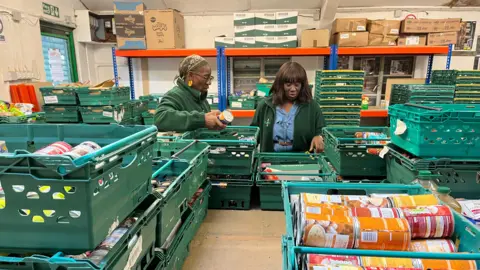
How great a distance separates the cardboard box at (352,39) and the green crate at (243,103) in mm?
1594

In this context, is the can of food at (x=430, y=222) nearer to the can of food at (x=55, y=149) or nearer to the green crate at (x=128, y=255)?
the green crate at (x=128, y=255)

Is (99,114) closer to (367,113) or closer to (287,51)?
(287,51)

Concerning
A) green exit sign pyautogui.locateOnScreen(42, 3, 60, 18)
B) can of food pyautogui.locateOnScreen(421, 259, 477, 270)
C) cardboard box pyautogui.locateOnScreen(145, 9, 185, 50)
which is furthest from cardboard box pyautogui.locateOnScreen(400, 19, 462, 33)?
green exit sign pyautogui.locateOnScreen(42, 3, 60, 18)

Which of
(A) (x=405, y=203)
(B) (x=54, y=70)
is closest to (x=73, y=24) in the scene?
(B) (x=54, y=70)

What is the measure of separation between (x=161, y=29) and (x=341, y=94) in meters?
2.96

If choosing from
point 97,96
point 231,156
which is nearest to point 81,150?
point 231,156

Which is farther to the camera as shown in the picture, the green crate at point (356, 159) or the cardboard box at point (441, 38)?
the cardboard box at point (441, 38)

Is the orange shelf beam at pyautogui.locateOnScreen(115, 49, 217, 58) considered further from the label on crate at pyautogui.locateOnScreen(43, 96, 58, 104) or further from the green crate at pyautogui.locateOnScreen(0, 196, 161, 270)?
the green crate at pyautogui.locateOnScreen(0, 196, 161, 270)

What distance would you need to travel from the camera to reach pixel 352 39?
14.5 feet

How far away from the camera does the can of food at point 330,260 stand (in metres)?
0.71

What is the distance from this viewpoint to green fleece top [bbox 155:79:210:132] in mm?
2000

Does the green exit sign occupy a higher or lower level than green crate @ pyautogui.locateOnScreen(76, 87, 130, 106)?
higher

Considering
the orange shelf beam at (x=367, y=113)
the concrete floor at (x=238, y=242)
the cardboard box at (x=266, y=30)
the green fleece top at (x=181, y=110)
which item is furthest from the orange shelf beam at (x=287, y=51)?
the concrete floor at (x=238, y=242)

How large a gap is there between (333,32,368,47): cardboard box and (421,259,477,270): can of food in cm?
424
